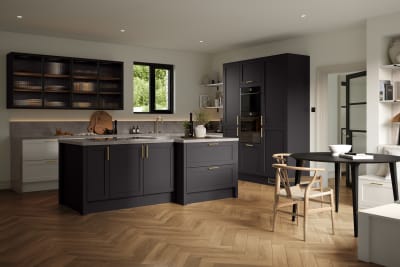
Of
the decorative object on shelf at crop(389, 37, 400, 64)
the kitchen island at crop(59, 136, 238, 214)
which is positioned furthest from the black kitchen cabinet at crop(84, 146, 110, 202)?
the decorative object on shelf at crop(389, 37, 400, 64)

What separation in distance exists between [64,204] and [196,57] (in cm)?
496

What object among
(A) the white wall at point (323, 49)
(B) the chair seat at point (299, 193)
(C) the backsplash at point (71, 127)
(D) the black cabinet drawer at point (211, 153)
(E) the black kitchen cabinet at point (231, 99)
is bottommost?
(B) the chair seat at point (299, 193)

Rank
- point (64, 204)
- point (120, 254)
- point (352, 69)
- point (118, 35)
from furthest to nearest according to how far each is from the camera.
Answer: point (118, 35)
point (352, 69)
point (64, 204)
point (120, 254)

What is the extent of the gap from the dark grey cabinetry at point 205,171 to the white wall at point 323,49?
2065 millimetres

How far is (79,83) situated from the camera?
7.99 m

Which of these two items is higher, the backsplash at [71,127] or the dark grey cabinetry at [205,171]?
the backsplash at [71,127]

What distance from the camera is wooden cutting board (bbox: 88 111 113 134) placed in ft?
27.2

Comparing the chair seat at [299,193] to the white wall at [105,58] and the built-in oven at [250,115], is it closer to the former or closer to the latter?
the built-in oven at [250,115]

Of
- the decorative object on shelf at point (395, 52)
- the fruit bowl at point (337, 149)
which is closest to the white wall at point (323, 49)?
the decorative object on shelf at point (395, 52)

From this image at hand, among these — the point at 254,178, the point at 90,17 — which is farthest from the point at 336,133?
the point at 90,17

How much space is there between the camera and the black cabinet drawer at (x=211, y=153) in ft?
19.6

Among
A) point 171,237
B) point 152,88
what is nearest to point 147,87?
point 152,88

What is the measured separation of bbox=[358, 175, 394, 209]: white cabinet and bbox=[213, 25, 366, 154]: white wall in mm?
1985

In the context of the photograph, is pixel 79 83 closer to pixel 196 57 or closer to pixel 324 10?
pixel 196 57
